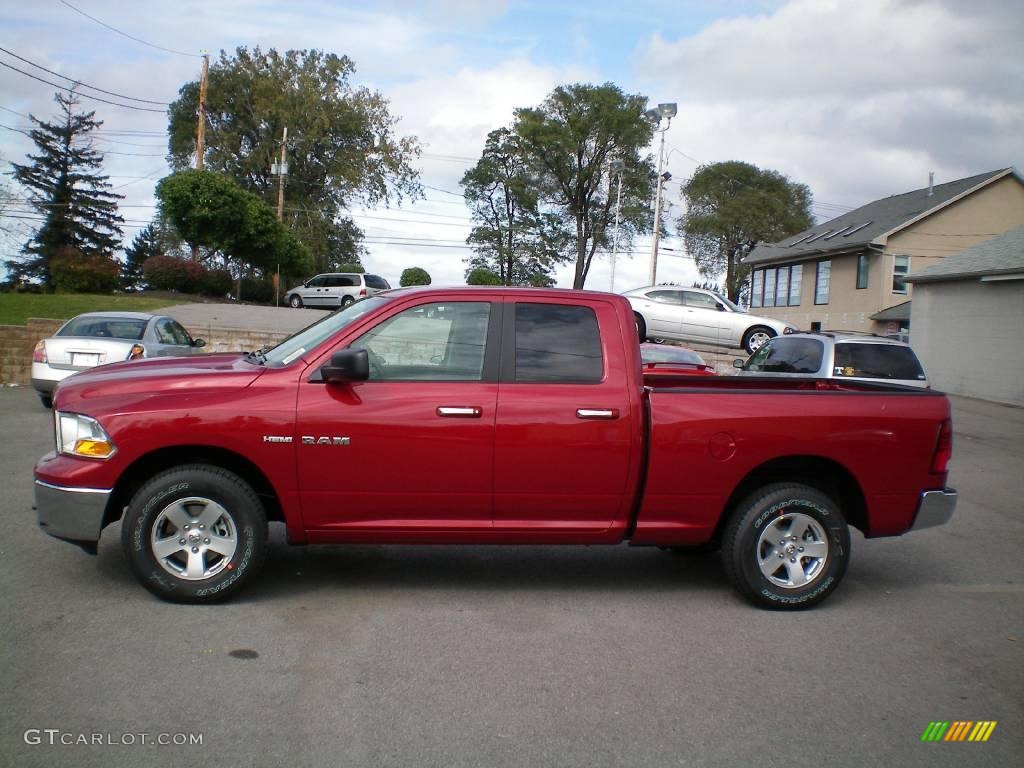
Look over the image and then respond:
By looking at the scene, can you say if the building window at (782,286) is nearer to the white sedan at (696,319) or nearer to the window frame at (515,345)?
the white sedan at (696,319)

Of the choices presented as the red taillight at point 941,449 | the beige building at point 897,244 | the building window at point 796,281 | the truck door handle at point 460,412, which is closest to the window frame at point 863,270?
the beige building at point 897,244

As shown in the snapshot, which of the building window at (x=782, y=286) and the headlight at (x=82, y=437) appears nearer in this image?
the headlight at (x=82, y=437)

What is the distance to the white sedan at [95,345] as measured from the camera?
1349cm

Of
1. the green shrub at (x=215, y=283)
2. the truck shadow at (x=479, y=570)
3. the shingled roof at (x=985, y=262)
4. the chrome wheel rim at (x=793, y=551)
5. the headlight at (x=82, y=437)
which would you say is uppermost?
the shingled roof at (x=985, y=262)

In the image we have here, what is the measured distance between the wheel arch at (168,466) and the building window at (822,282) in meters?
39.6

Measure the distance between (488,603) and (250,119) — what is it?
5228 cm

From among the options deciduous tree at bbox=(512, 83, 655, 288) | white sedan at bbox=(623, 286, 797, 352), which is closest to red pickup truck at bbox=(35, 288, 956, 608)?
white sedan at bbox=(623, 286, 797, 352)

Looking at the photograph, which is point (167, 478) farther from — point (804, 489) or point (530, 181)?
point (530, 181)

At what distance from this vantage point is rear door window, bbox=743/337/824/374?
525 inches

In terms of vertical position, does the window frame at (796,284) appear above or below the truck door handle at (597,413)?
above

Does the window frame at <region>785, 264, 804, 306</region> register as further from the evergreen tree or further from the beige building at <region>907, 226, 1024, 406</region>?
the evergreen tree

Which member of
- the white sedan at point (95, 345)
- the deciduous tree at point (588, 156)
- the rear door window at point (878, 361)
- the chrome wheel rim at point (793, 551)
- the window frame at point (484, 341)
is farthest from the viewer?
the deciduous tree at point (588, 156)

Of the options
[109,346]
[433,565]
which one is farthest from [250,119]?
[433,565]

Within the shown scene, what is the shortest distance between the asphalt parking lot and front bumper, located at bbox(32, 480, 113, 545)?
442 mm
